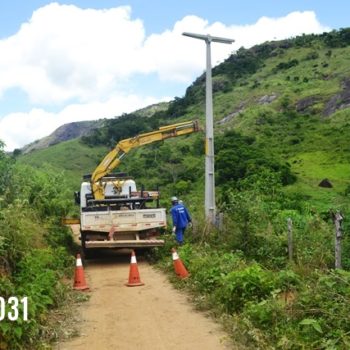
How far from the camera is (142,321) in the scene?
8.73 m

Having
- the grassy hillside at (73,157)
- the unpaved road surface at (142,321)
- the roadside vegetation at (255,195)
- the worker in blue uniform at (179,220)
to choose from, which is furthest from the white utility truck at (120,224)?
the grassy hillside at (73,157)

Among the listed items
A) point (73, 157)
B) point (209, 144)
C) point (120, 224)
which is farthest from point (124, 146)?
point (73, 157)

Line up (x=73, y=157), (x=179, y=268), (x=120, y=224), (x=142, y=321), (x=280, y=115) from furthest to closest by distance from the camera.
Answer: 1. (x=73, y=157)
2. (x=280, y=115)
3. (x=120, y=224)
4. (x=179, y=268)
5. (x=142, y=321)

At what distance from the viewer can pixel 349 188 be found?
35125mm

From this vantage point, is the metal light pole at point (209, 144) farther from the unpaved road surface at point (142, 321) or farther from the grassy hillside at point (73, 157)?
the grassy hillside at point (73, 157)

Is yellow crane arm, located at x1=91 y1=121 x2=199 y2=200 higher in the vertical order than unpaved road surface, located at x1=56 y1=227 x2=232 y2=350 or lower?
higher

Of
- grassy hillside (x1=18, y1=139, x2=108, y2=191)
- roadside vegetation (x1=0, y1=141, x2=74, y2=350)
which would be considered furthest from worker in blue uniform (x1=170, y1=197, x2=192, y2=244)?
grassy hillside (x1=18, y1=139, x2=108, y2=191)

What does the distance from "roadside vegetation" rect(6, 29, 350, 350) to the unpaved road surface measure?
1.19 ft

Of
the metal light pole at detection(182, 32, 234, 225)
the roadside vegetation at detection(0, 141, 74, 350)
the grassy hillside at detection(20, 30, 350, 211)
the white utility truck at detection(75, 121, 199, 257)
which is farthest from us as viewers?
the grassy hillside at detection(20, 30, 350, 211)

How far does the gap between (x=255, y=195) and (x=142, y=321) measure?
7.95 meters

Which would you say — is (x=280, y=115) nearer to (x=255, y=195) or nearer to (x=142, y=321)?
(x=255, y=195)

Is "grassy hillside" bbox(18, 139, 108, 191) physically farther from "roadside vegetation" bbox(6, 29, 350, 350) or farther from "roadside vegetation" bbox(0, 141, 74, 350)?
"roadside vegetation" bbox(0, 141, 74, 350)

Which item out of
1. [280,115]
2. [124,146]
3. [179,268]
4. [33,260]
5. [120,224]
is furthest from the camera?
[280,115]

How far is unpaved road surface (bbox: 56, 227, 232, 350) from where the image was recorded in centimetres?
758
